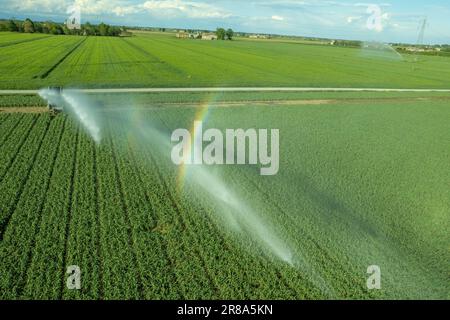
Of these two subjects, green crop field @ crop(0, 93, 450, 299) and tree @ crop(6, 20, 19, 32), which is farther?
tree @ crop(6, 20, 19, 32)

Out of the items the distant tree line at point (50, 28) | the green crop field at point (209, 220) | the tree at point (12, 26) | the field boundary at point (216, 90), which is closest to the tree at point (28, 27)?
the distant tree line at point (50, 28)

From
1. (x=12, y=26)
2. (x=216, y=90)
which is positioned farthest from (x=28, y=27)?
(x=216, y=90)

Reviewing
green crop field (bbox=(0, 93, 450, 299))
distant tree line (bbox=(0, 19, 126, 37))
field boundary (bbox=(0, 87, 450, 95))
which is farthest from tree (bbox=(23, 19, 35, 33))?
green crop field (bbox=(0, 93, 450, 299))

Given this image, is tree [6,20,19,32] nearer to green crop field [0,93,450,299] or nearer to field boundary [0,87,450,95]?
field boundary [0,87,450,95]

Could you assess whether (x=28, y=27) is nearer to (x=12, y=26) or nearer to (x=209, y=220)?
(x=12, y=26)

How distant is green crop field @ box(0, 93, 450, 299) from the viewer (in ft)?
37.7

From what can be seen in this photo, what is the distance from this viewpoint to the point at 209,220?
15.0 metres

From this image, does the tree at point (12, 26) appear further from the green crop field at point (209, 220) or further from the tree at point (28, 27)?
the green crop field at point (209, 220)

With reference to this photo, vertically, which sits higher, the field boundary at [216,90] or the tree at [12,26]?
the tree at [12,26]

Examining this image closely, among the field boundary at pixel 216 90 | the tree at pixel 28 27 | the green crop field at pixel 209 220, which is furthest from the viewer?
the tree at pixel 28 27

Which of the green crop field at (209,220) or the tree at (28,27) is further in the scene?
the tree at (28,27)

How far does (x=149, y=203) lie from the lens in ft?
53.2

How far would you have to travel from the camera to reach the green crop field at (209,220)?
11.5 m
